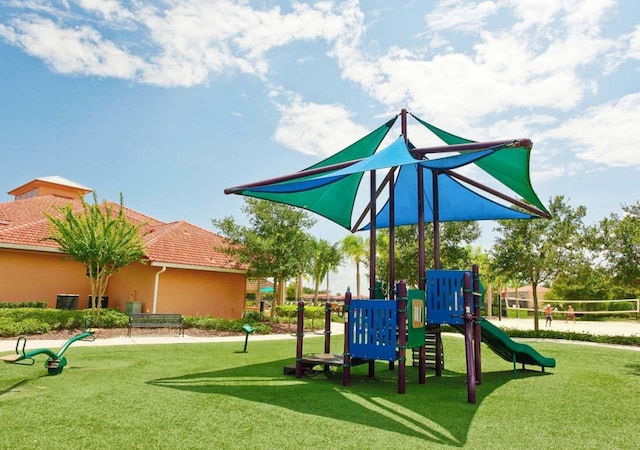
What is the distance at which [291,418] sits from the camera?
17.2 ft

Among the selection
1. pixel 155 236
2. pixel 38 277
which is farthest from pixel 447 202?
pixel 38 277

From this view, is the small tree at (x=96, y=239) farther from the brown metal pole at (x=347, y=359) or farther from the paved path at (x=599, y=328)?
the paved path at (x=599, y=328)

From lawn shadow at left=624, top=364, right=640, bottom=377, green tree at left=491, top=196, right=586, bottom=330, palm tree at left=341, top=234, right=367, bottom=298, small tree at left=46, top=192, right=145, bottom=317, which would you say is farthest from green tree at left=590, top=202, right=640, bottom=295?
palm tree at left=341, top=234, right=367, bottom=298

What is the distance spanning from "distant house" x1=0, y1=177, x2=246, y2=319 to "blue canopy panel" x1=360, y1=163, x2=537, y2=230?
34.9 ft

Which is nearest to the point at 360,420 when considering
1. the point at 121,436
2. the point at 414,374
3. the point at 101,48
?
the point at 121,436

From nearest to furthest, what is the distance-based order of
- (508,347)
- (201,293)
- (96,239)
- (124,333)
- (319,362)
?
(319,362) → (508,347) → (124,333) → (96,239) → (201,293)

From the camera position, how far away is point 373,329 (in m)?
7.48

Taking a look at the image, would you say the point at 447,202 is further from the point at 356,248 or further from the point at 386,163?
the point at 356,248

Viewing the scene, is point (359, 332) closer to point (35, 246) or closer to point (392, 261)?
point (392, 261)

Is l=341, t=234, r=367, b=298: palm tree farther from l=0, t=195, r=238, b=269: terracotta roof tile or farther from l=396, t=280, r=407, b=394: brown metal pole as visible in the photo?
l=396, t=280, r=407, b=394: brown metal pole

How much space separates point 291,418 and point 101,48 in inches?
417

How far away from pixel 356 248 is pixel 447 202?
3521 cm

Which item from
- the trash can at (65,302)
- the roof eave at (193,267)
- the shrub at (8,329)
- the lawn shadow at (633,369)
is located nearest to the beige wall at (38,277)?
the trash can at (65,302)

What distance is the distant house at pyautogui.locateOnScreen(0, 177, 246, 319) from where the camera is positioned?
17.5m
